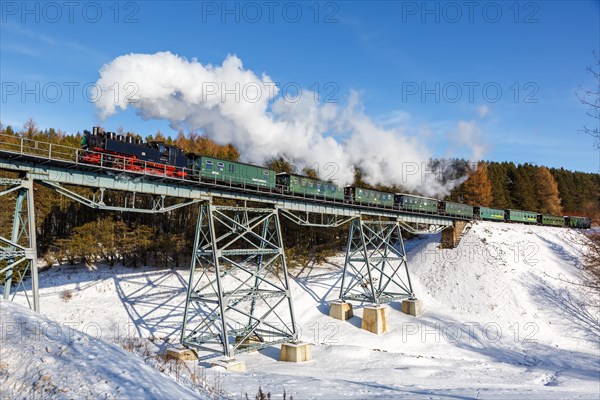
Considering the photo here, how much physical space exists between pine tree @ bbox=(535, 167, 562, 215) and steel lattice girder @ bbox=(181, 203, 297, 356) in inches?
2349

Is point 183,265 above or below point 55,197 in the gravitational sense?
below

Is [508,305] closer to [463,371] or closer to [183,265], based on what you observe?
[463,371]

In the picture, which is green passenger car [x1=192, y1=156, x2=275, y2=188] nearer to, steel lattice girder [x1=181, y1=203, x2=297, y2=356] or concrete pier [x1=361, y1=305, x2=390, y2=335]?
steel lattice girder [x1=181, y1=203, x2=297, y2=356]

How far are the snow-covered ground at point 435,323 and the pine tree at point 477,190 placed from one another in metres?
21.7

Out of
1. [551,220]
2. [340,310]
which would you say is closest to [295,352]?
[340,310]

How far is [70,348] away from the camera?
9680 mm

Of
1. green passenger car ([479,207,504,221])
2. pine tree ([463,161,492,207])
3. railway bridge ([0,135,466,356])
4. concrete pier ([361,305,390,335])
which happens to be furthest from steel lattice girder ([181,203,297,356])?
pine tree ([463,161,492,207])

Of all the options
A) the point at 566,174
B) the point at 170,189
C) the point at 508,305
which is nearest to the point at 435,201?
the point at 508,305

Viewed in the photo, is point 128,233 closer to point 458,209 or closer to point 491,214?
point 458,209

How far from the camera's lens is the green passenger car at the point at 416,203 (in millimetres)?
36250

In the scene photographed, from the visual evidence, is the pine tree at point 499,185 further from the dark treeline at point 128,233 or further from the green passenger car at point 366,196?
the green passenger car at point 366,196

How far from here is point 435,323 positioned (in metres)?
29.2

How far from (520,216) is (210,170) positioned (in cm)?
4255

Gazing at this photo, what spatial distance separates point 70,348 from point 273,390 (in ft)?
20.8
